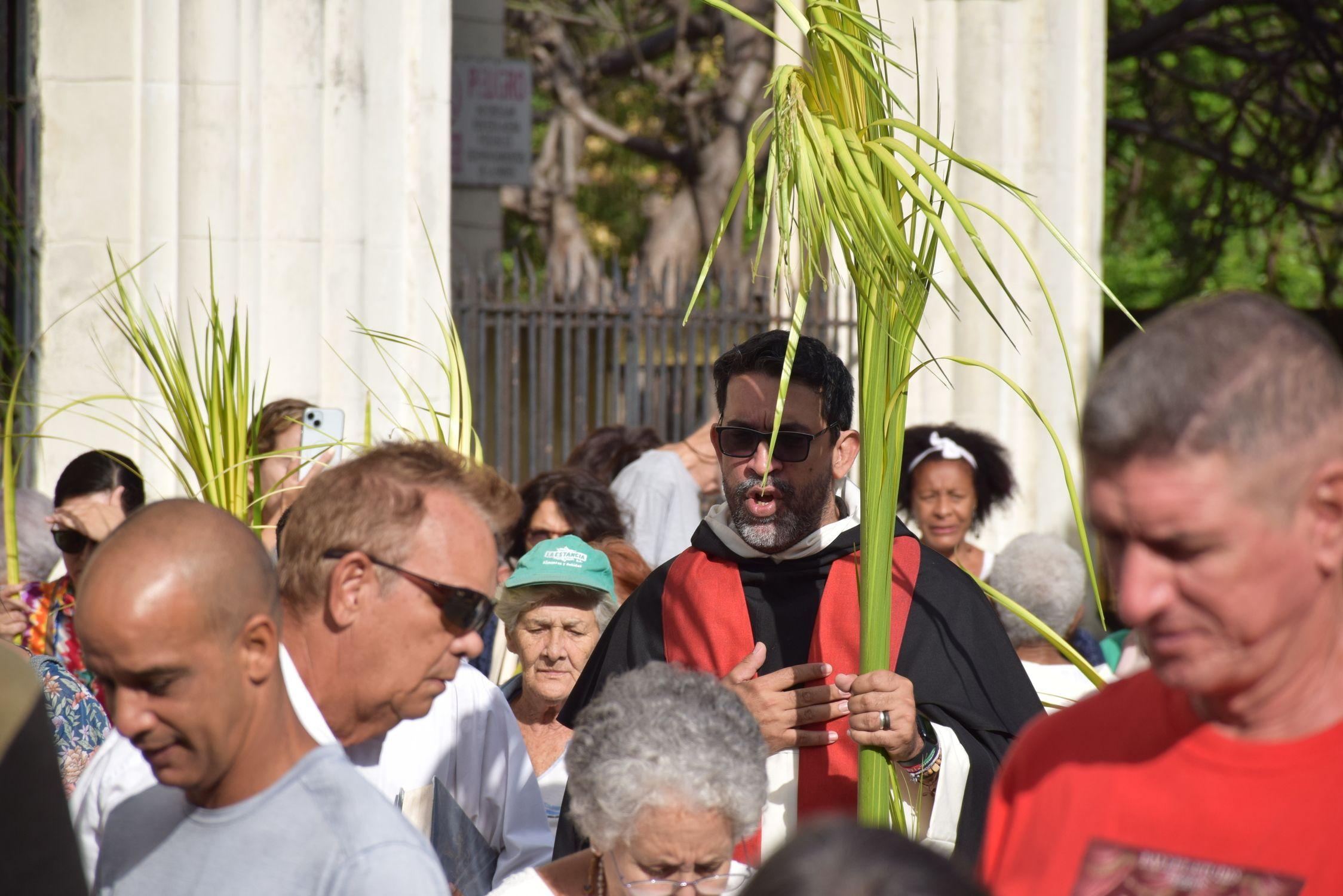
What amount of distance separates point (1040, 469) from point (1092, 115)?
215 centimetres

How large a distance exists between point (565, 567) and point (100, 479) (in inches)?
63.0

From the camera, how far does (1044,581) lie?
4980 mm

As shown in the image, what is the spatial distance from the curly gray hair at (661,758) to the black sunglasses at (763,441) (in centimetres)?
91

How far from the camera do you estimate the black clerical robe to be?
3355mm

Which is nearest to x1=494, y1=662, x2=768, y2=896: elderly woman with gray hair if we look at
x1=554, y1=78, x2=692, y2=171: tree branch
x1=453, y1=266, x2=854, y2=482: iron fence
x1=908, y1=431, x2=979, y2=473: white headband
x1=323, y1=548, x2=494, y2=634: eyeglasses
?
x1=323, y1=548, x2=494, y2=634: eyeglasses

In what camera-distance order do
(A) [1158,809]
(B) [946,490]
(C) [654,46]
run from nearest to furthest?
(A) [1158,809] < (B) [946,490] < (C) [654,46]

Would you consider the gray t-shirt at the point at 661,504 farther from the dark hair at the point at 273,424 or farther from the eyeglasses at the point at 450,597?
the eyeglasses at the point at 450,597

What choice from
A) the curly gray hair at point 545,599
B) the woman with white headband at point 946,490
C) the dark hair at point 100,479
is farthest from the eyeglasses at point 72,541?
the woman with white headband at point 946,490

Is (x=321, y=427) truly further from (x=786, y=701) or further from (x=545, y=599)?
(x=786, y=701)

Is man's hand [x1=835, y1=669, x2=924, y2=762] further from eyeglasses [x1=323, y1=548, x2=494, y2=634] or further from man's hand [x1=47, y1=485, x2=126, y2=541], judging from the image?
man's hand [x1=47, y1=485, x2=126, y2=541]

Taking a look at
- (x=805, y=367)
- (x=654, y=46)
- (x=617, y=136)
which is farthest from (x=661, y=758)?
(x=654, y=46)

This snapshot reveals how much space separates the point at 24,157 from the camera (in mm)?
7160

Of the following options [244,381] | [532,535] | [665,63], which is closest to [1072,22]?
[532,535]

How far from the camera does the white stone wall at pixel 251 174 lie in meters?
6.70
